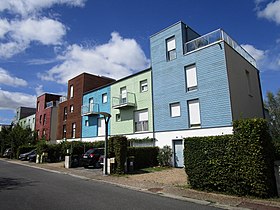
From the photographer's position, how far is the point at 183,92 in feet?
59.9

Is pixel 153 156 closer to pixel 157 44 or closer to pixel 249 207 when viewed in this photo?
pixel 157 44

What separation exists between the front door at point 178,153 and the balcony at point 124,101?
6179 mm

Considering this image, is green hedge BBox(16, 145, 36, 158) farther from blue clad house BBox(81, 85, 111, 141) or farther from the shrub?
the shrub

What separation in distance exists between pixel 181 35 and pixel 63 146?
53.6 ft

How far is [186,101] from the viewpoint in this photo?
17.9 m

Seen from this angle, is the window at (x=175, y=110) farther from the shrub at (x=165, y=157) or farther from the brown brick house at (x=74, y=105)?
the brown brick house at (x=74, y=105)

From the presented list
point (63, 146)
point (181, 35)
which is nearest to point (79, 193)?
point (181, 35)

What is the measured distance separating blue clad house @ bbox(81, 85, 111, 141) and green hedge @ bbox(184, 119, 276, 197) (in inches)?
682

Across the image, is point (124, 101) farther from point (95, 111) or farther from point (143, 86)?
point (95, 111)

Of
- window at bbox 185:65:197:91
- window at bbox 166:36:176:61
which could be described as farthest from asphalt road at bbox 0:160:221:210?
window at bbox 166:36:176:61

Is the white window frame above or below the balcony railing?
above

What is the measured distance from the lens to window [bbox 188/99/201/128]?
1719cm

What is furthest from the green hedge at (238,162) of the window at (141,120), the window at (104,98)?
the window at (104,98)

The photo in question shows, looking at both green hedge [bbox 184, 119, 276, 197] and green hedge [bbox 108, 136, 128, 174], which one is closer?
green hedge [bbox 184, 119, 276, 197]
